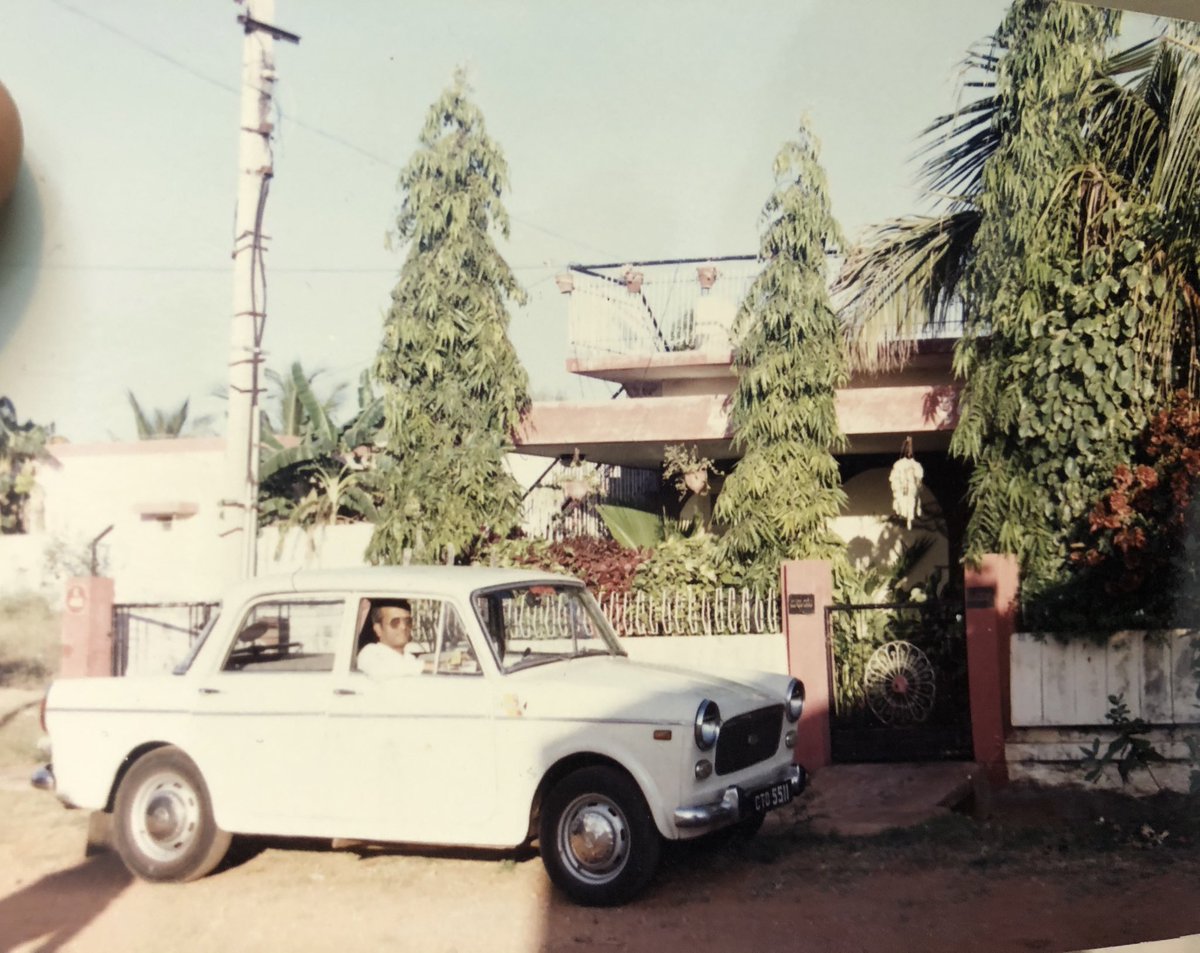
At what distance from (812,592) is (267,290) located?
3.64 metres

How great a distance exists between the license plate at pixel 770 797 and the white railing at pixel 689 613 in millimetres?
2191

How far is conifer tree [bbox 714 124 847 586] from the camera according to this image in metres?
7.78

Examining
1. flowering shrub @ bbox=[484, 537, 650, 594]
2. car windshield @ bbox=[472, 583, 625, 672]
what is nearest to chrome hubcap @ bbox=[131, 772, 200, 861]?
car windshield @ bbox=[472, 583, 625, 672]

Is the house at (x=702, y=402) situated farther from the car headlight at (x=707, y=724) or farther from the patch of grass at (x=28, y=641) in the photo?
the car headlight at (x=707, y=724)

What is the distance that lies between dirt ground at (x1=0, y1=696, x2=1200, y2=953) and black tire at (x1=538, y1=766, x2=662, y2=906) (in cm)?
12

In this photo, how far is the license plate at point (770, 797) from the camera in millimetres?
4996

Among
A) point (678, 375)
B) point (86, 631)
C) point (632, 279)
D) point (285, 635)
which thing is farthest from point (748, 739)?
point (678, 375)

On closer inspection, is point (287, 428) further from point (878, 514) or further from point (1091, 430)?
point (878, 514)

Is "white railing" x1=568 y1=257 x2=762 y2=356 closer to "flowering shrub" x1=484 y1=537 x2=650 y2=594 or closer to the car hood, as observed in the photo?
"flowering shrub" x1=484 y1=537 x2=650 y2=594

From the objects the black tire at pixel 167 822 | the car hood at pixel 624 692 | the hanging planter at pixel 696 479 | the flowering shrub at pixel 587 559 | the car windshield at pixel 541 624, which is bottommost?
the black tire at pixel 167 822

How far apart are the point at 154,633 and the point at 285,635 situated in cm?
98

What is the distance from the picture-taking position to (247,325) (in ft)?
19.1

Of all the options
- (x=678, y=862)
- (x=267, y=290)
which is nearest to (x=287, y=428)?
(x=267, y=290)

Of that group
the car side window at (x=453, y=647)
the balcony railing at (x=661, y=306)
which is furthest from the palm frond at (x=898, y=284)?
the car side window at (x=453, y=647)
